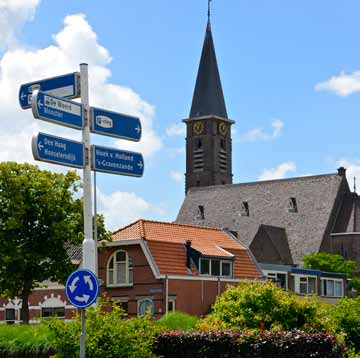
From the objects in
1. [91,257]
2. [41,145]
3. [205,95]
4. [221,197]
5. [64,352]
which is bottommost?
[64,352]

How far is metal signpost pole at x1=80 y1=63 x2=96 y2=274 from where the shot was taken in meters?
15.7

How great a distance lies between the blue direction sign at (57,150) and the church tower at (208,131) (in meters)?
98.3

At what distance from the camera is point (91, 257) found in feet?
51.7

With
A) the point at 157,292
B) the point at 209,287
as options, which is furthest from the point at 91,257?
the point at 209,287

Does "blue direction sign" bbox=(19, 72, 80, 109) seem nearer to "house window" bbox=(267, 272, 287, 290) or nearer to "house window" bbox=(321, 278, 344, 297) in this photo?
"house window" bbox=(267, 272, 287, 290)

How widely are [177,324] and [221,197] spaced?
7310 cm

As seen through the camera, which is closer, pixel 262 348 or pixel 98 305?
pixel 262 348

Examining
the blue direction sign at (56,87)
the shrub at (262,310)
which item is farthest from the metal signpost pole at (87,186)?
the shrub at (262,310)

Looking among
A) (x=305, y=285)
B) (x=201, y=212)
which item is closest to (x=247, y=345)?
(x=305, y=285)

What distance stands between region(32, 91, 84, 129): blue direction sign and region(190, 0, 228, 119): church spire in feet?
321

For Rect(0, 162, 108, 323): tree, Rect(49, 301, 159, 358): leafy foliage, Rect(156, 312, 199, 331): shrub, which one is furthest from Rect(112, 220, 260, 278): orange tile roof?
Rect(49, 301, 159, 358): leafy foliage

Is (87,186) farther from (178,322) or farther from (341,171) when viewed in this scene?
(341,171)

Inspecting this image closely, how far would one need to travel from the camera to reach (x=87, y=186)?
1593cm

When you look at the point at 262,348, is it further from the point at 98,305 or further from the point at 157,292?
the point at 157,292
